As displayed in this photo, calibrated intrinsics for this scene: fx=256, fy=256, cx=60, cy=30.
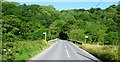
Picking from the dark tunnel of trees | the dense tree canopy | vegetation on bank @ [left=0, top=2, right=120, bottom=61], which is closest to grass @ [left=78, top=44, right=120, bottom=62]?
vegetation on bank @ [left=0, top=2, right=120, bottom=61]

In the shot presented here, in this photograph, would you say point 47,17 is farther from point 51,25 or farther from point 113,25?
point 113,25

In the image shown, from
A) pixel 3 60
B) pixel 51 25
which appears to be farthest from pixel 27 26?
pixel 51 25

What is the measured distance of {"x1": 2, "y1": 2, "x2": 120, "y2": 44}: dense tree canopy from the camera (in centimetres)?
6378

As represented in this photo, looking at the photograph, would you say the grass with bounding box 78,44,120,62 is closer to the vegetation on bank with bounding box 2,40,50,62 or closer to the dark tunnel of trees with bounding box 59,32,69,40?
the vegetation on bank with bounding box 2,40,50,62

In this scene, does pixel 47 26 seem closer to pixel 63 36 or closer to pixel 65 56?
pixel 63 36

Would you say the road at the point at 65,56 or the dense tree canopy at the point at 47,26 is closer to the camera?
the road at the point at 65,56

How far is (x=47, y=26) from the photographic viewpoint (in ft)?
468

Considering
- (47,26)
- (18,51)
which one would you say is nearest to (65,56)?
(18,51)

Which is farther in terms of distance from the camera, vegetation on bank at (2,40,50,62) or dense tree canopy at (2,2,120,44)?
dense tree canopy at (2,2,120,44)

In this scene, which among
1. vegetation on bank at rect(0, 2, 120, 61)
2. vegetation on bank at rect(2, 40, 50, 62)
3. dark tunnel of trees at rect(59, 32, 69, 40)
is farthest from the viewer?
dark tunnel of trees at rect(59, 32, 69, 40)

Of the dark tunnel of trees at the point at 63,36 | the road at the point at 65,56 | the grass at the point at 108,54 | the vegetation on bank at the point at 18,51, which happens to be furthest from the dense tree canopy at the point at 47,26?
the grass at the point at 108,54

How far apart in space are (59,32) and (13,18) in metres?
79.7

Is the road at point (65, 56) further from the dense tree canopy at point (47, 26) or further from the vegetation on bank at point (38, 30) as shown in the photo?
the dense tree canopy at point (47, 26)

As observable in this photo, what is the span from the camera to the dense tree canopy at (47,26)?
63.8m
